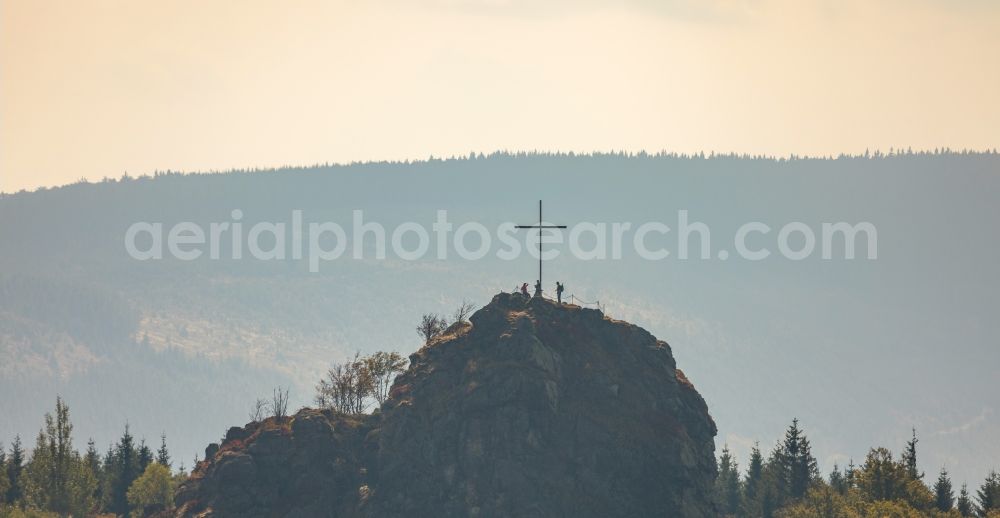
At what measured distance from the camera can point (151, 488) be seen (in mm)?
177250

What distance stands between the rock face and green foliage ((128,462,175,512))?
120ft

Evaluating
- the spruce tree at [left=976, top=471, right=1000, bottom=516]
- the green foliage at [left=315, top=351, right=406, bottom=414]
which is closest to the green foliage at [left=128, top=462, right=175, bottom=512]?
the green foliage at [left=315, top=351, right=406, bottom=414]

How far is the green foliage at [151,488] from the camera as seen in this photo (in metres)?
174

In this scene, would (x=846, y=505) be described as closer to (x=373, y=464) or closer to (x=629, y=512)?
(x=629, y=512)

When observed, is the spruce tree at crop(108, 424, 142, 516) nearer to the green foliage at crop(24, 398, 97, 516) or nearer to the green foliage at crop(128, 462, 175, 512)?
the green foliage at crop(128, 462, 175, 512)

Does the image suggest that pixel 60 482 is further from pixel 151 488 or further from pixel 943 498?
pixel 943 498

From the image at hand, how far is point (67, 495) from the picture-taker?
176 m

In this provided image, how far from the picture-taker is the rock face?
437 feet

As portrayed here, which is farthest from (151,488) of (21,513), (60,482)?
(21,513)

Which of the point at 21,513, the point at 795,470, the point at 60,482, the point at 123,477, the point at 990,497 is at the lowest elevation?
the point at 21,513

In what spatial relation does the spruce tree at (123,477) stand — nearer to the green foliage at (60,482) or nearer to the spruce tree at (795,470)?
the green foliage at (60,482)

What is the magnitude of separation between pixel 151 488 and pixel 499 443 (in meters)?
59.2

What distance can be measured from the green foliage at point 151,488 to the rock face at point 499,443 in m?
36.6

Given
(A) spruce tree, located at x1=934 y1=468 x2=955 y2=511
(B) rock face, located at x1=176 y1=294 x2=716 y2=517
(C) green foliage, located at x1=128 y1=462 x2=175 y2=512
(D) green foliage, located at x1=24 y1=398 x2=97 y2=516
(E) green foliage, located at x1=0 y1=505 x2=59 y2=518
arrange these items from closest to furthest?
(B) rock face, located at x1=176 y1=294 x2=716 y2=517, (E) green foliage, located at x1=0 y1=505 x2=59 y2=518, (A) spruce tree, located at x1=934 y1=468 x2=955 y2=511, (C) green foliage, located at x1=128 y1=462 x2=175 y2=512, (D) green foliage, located at x1=24 y1=398 x2=97 y2=516
